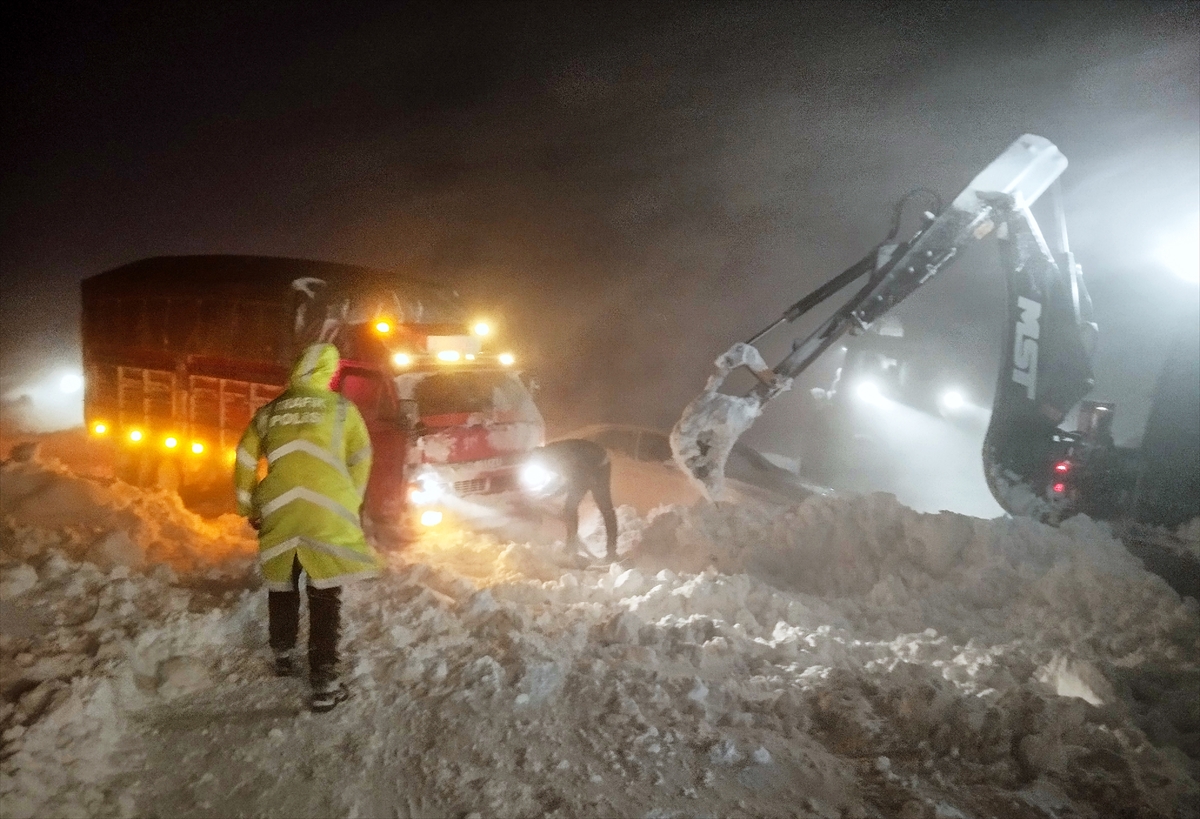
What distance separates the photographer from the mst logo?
21.9 feet

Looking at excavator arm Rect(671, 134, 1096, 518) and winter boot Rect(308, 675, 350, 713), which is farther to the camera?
excavator arm Rect(671, 134, 1096, 518)

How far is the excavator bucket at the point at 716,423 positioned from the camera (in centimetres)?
675

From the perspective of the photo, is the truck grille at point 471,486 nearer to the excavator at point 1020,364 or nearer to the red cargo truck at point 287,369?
the red cargo truck at point 287,369

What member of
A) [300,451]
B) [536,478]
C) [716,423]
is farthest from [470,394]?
[300,451]

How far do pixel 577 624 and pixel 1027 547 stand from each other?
403 centimetres

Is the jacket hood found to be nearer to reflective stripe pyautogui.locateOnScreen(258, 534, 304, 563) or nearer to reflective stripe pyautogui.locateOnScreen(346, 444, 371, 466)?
reflective stripe pyautogui.locateOnScreen(346, 444, 371, 466)

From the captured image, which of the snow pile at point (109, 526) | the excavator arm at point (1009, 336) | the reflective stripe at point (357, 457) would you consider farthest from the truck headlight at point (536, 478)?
the reflective stripe at point (357, 457)

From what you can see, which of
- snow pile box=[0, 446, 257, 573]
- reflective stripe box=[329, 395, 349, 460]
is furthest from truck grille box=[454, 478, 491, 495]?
reflective stripe box=[329, 395, 349, 460]

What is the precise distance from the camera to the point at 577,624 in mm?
4457

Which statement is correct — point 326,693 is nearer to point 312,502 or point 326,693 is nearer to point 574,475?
point 312,502

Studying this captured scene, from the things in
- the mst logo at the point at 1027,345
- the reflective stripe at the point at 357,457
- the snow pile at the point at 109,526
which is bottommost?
the snow pile at the point at 109,526

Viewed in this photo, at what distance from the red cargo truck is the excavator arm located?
2074mm

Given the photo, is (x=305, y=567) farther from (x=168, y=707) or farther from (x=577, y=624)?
(x=577, y=624)

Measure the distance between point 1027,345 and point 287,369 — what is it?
24.4 ft
